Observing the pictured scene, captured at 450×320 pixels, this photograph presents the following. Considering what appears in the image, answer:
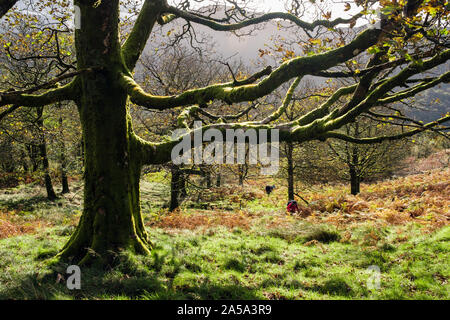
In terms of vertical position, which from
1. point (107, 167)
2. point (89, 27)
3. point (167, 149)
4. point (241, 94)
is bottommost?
point (107, 167)

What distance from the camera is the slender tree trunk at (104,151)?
524 centimetres

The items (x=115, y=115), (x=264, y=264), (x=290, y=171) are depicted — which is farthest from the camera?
(x=290, y=171)

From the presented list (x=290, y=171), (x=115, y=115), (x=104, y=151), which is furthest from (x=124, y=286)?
(x=290, y=171)

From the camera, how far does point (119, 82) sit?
Result: 5395 millimetres

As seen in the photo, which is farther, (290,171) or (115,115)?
(290,171)

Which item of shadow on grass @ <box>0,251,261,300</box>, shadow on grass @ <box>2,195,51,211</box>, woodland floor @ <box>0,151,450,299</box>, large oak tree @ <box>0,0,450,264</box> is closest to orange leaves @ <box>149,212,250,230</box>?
woodland floor @ <box>0,151,450,299</box>

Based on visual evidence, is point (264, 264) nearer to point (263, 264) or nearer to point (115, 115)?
point (263, 264)

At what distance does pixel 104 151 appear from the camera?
5469 millimetres

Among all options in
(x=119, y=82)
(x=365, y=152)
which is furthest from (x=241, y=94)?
(x=365, y=152)

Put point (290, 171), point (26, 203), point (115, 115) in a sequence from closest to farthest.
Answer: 1. point (115, 115)
2. point (26, 203)
3. point (290, 171)

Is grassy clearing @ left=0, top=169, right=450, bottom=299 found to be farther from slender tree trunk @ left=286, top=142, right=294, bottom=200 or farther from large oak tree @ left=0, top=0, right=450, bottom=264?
slender tree trunk @ left=286, top=142, right=294, bottom=200
